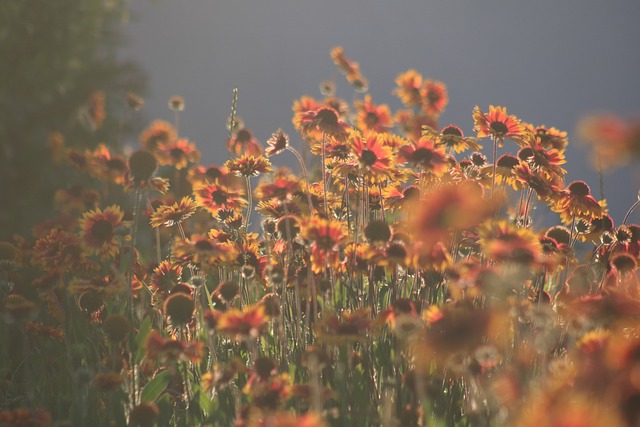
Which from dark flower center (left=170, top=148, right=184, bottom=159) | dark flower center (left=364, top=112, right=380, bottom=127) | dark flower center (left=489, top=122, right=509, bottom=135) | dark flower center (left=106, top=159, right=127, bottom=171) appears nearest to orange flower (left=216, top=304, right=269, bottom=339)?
dark flower center (left=489, top=122, right=509, bottom=135)

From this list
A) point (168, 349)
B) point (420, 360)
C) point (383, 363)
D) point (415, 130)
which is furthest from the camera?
point (415, 130)

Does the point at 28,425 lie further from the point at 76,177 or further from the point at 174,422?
the point at 76,177

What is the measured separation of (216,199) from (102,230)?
0.52 m

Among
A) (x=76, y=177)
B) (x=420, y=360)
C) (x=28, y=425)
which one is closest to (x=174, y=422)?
(x=28, y=425)

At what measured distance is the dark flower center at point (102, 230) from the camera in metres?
2.74

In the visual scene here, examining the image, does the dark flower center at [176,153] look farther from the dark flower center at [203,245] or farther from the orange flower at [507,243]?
the orange flower at [507,243]

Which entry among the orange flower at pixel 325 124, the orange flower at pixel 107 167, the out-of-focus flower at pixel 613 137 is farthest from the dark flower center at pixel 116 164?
the out-of-focus flower at pixel 613 137

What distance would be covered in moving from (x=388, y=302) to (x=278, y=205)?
23.7 inches

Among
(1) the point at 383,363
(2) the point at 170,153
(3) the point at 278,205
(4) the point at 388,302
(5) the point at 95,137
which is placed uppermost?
(5) the point at 95,137

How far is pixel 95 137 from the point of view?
8.73m

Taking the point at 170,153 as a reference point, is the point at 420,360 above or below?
below

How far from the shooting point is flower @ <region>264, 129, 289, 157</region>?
2.90 meters

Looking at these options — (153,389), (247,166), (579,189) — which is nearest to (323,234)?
(153,389)

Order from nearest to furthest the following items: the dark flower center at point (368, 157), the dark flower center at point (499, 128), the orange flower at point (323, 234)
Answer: the orange flower at point (323, 234), the dark flower center at point (368, 157), the dark flower center at point (499, 128)
